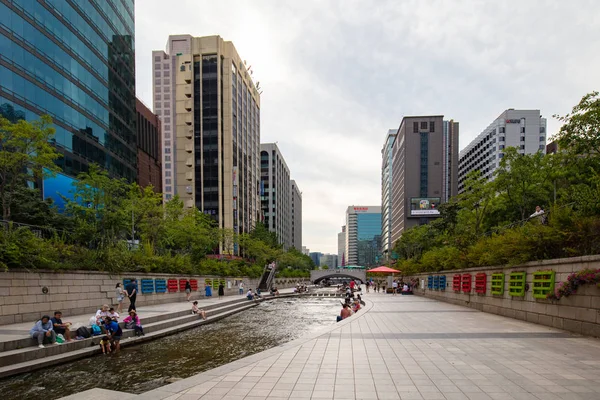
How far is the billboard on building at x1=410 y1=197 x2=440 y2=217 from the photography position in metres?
108

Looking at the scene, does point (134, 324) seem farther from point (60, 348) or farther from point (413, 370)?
point (413, 370)

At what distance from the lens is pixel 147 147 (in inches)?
2938

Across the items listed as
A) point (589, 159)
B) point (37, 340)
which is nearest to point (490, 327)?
point (37, 340)

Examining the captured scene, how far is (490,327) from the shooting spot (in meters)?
12.3

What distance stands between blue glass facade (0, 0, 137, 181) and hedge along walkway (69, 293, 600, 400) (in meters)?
32.2

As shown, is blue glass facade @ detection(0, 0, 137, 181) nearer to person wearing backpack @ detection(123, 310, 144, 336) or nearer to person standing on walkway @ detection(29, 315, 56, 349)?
person wearing backpack @ detection(123, 310, 144, 336)

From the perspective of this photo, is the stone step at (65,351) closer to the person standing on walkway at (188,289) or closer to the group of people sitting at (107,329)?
the group of people sitting at (107,329)

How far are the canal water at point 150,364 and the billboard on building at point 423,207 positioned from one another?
3850 inches

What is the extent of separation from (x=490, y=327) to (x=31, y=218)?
93.2 feet

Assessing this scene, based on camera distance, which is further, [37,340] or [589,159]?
[589,159]

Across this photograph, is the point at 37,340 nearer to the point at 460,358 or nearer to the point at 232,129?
the point at 460,358

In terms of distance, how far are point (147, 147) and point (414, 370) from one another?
76242mm

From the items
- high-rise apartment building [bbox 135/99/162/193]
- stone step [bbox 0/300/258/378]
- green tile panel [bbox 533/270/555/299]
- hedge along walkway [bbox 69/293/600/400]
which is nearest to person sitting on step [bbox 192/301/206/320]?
stone step [bbox 0/300/258/378]

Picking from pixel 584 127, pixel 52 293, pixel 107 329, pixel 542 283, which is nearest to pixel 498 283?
pixel 542 283
